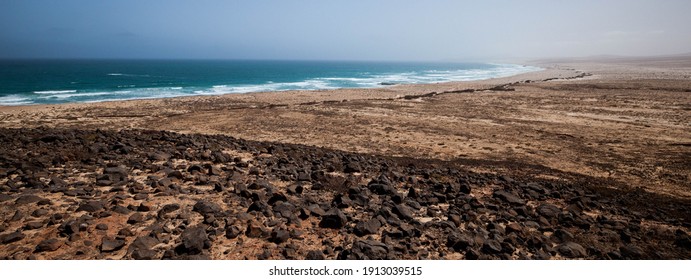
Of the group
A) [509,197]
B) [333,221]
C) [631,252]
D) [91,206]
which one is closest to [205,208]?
[91,206]

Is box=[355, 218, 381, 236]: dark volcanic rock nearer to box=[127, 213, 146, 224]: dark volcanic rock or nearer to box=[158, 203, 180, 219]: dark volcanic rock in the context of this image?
box=[158, 203, 180, 219]: dark volcanic rock

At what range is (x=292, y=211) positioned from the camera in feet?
21.6

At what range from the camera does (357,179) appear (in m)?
9.19

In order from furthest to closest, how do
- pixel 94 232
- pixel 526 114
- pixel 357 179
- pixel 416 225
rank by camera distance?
1. pixel 526 114
2. pixel 357 179
3. pixel 416 225
4. pixel 94 232

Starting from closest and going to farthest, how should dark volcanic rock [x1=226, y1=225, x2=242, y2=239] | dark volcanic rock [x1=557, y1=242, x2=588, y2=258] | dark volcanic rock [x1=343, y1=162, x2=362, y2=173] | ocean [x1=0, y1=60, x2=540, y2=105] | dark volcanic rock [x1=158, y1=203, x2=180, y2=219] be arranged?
dark volcanic rock [x1=226, y1=225, x2=242, y2=239] → dark volcanic rock [x1=557, y1=242, x2=588, y2=258] → dark volcanic rock [x1=158, y1=203, x2=180, y2=219] → dark volcanic rock [x1=343, y1=162, x2=362, y2=173] → ocean [x1=0, y1=60, x2=540, y2=105]

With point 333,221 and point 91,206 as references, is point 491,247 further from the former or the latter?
point 91,206

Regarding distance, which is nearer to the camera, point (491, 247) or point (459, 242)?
point (491, 247)

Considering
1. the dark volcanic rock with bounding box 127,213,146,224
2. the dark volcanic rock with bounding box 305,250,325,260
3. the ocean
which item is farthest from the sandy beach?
the ocean

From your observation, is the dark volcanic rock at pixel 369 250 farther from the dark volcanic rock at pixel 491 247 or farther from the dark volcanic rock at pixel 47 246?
the dark volcanic rock at pixel 47 246

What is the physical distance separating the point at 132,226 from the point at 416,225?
495 cm

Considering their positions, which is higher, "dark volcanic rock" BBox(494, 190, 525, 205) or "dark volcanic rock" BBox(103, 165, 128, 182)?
"dark volcanic rock" BBox(103, 165, 128, 182)

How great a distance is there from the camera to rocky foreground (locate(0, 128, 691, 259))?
17.4ft

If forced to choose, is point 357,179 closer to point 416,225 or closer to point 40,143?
point 416,225
